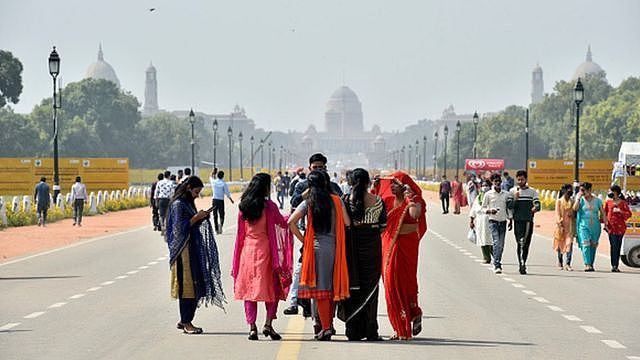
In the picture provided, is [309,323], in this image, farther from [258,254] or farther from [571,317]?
[571,317]

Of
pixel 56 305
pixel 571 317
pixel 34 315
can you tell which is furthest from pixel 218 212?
pixel 571 317

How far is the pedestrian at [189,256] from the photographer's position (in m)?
12.6

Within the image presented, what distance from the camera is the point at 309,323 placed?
13586 millimetres

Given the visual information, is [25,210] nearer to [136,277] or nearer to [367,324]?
[136,277]

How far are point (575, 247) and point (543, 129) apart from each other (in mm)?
139112

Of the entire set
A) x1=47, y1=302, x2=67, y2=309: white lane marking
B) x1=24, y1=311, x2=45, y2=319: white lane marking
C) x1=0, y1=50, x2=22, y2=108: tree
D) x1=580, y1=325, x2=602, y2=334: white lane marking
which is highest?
x1=0, y1=50, x2=22, y2=108: tree

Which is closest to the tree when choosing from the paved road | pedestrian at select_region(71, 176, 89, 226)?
pedestrian at select_region(71, 176, 89, 226)

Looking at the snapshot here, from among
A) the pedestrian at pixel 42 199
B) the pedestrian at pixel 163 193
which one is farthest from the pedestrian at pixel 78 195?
the pedestrian at pixel 163 193

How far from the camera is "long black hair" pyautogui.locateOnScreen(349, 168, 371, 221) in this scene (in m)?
11.9

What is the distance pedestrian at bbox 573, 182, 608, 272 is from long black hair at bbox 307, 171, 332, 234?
10.4 m

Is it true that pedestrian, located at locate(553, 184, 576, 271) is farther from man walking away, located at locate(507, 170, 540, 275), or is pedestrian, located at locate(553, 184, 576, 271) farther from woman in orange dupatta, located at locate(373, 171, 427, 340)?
woman in orange dupatta, located at locate(373, 171, 427, 340)

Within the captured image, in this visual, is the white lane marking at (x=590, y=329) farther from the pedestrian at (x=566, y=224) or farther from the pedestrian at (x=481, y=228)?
the pedestrian at (x=566, y=224)

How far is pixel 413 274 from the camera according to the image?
40.6 ft

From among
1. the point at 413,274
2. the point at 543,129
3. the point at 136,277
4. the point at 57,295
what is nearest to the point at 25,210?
the point at 136,277
